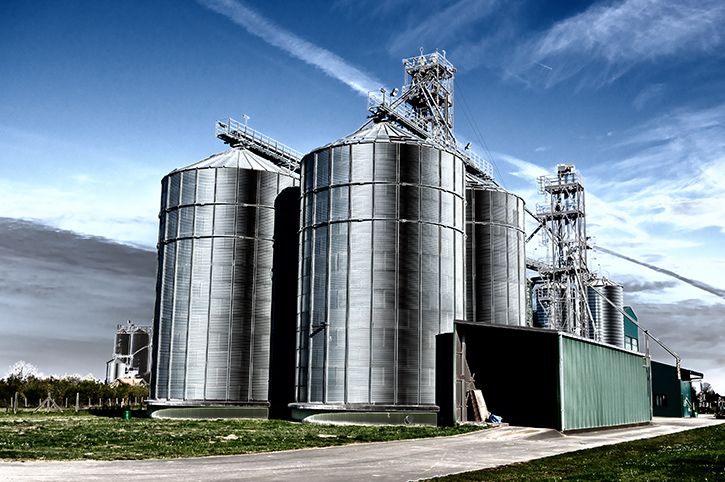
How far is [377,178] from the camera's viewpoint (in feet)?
151

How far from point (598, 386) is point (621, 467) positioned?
24068 millimetres

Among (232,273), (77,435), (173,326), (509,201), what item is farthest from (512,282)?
(77,435)

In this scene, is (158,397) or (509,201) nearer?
(158,397)

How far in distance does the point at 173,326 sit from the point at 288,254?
9.58m

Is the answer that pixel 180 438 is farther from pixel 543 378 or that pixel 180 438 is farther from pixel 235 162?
pixel 235 162

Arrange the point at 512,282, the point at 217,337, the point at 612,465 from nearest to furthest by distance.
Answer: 1. the point at 612,465
2. the point at 217,337
3. the point at 512,282

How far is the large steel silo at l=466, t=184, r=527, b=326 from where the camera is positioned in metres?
57.3

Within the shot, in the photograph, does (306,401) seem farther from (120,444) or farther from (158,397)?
(120,444)

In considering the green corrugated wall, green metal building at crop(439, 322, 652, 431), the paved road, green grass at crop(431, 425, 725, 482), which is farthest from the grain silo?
green grass at crop(431, 425, 725, 482)

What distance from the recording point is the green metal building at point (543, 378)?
40531mm

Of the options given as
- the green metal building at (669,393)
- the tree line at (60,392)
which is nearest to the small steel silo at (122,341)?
the tree line at (60,392)

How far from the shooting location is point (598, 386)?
44.1 m

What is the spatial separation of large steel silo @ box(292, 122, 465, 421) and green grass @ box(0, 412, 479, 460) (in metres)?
3.70

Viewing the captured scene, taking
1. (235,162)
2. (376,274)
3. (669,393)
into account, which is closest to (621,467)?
(376,274)
